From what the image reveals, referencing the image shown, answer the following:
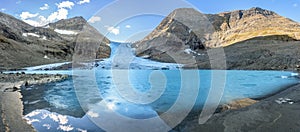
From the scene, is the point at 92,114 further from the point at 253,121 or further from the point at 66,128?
the point at 253,121

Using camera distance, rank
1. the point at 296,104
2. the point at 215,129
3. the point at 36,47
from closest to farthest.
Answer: the point at 215,129 < the point at 296,104 < the point at 36,47

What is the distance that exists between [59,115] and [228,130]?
39.6 feet

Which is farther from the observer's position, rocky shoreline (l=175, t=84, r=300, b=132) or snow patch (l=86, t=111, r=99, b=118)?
snow patch (l=86, t=111, r=99, b=118)

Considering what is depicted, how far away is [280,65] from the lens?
10400 centimetres

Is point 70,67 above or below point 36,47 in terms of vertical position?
below

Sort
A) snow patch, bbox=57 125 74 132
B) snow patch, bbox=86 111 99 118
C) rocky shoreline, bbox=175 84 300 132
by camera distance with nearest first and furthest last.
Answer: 1. rocky shoreline, bbox=175 84 300 132
2. snow patch, bbox=57 125 74 132
3. snow patch, bbox=86 111 99 118

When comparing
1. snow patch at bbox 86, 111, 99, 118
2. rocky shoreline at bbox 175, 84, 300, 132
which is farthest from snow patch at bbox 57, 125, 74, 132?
rocky shoreline at bbox 175, 84, 300, 132

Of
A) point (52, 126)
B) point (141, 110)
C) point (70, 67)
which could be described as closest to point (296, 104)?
point (141, 110)

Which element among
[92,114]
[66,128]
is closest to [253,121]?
[66,128]

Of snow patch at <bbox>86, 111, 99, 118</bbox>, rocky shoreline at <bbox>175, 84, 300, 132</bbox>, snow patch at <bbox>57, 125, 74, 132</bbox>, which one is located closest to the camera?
rocky shoreline at <bbox>175, 84, 300, 132</bbox>

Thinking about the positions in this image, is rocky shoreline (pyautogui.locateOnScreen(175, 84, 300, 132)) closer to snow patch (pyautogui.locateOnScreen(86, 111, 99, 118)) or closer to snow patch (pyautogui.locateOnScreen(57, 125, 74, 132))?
snow patch (pyautogui.locateOnScreen(57, 125, 74, 132))

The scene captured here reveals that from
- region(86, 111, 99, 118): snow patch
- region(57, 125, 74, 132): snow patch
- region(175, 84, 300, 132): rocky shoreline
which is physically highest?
region(175, 84, 300, 132): rocky shoreline

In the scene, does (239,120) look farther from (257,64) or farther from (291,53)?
(291,53)

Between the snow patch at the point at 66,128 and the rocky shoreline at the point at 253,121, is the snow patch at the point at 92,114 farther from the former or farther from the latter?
the rocky shoreline at the point at 253,121
